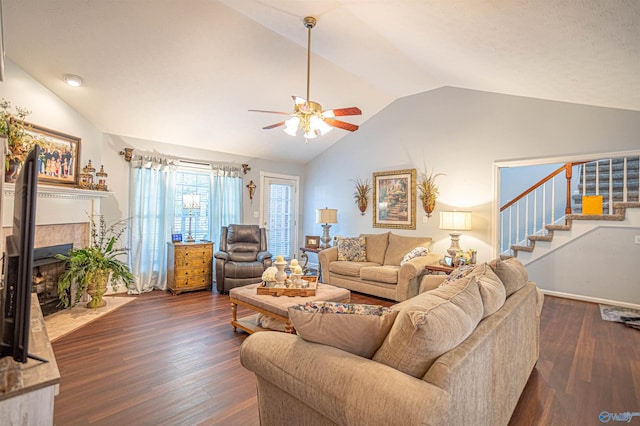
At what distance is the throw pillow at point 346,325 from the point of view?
1382 mm

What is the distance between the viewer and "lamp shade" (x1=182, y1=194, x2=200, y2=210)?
4969 millimetres

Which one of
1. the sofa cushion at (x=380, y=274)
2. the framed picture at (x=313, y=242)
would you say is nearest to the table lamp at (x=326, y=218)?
the framed picture at (x=313, y=242)

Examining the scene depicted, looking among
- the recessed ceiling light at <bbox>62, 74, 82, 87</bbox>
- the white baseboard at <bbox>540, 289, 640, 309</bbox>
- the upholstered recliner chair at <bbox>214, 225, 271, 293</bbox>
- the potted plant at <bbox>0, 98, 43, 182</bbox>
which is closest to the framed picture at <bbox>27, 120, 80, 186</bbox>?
the potted plant at <bbox>0, 98, 43, 182</bbox>

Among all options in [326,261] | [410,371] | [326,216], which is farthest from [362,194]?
[410,371]

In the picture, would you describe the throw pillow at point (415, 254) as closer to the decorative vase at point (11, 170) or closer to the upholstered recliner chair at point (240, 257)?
the upholstered recliner chair at point (240, 257)

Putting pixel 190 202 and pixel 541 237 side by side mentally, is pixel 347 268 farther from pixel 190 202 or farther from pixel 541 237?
pixel 541 237

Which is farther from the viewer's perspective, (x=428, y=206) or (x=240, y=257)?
(x=428, y=206)

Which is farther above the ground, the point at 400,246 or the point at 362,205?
the point at 362,205

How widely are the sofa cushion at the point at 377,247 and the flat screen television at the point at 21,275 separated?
460 cm

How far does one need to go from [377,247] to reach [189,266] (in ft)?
9.88

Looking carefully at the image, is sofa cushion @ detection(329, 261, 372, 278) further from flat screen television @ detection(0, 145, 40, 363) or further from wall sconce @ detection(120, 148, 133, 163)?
flat screen television @ detection(0, 145, 40, 363)

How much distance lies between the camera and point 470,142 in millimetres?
4918

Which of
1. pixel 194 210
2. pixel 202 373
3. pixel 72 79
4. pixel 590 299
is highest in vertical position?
pixel 72 79

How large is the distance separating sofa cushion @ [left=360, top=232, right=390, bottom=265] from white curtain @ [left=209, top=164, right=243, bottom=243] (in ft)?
8.27
